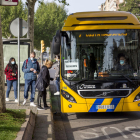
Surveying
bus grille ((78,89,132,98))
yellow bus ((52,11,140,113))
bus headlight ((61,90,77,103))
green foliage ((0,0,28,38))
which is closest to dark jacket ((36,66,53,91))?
yellow bus ((52,11,140,113))

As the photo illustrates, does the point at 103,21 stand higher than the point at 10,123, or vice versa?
the point at 103,21

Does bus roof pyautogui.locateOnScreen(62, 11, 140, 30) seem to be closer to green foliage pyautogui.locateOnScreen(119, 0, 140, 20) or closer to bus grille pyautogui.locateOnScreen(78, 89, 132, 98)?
bus grille pyautogui.locateOnScreen(78, 89, 132, 98)

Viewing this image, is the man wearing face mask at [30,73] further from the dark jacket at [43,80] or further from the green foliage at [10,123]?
the green foliage at [10,123]

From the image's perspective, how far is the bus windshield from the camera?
7.99m

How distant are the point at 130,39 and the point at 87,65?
134 cm

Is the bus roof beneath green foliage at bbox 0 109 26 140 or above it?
above

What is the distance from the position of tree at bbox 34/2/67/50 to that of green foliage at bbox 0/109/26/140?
56.4 metres

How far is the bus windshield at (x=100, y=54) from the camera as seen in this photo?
799 centimetres

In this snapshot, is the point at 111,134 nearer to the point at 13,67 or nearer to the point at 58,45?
the point at 58,45

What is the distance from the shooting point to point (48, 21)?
2490 inches

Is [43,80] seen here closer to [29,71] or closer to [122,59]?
[29,71]

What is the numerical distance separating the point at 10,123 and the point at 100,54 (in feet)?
10.8

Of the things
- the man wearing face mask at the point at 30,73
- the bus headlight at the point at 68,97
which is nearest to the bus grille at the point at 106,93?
the bus headlight at the point at 68,97

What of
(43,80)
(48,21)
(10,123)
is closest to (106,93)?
(43,80)
